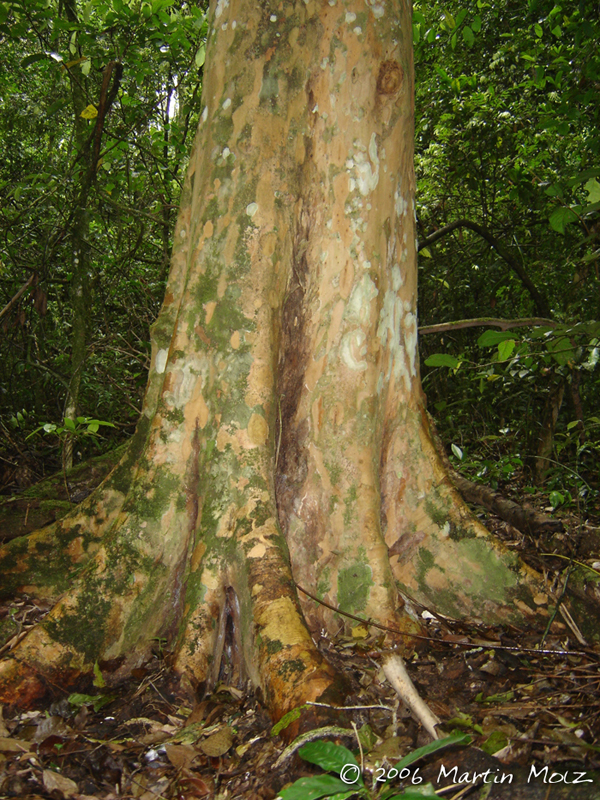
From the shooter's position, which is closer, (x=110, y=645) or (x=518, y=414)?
(x=110, y=645)

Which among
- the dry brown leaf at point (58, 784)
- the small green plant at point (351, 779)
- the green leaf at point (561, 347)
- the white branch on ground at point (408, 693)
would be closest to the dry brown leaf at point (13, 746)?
the dry brown leaf at point (58, 784)

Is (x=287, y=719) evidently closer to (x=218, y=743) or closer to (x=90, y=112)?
(x=218, y=743)

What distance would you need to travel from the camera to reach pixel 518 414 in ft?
19.2

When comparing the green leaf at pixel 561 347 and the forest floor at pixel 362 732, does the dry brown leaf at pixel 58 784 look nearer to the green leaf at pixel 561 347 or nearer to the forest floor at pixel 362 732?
the forest floor at pixel 362 732

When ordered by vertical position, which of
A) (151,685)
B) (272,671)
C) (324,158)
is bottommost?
(151,685)

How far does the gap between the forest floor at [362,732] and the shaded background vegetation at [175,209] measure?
2.25m

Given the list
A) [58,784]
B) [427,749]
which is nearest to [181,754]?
[58,784]

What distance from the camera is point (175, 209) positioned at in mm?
5629

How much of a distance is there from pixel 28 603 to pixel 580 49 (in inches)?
207

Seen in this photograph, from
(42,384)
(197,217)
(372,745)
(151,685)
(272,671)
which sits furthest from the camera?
(42,384)

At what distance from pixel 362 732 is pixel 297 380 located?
53.3 inches

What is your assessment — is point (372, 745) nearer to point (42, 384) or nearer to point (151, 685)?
point (151, 685)

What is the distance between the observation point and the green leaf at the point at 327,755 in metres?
1.32

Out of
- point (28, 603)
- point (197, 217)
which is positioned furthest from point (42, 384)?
point (197, 217)
